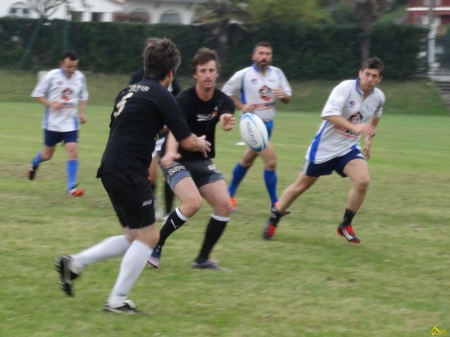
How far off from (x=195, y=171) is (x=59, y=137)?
4.51m

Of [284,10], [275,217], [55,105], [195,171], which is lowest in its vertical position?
[275,217]

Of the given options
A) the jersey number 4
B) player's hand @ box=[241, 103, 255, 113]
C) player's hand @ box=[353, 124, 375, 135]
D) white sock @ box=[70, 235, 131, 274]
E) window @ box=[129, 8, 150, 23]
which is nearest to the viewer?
the jersey number 4

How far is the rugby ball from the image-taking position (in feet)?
26.6

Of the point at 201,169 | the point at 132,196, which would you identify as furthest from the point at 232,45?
the point at 132,196

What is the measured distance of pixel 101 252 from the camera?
562 centimetres

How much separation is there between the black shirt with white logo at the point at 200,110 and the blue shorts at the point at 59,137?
13.7ft

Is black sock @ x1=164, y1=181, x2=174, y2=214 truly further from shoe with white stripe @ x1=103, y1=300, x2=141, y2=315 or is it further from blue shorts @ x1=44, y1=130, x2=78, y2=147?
shoe with white stripe @ x1=103, y1=300, x2=141, y2=315

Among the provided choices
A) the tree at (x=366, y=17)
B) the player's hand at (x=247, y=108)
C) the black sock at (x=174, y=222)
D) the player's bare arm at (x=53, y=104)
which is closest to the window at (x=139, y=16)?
the tree at (x=366, y=17)

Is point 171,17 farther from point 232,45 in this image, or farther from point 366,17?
point 366,17

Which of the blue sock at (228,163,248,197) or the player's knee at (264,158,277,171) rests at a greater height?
the player's knee at (264,158,277,171)


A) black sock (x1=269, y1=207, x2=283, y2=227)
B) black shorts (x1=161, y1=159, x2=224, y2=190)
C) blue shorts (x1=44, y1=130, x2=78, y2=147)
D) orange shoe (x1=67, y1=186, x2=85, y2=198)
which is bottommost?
orange shoe (x1=67, y1=186, x2=85, y2=198)

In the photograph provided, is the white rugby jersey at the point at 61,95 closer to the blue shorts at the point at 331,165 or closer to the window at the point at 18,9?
the blue shorts at the point at 331,165

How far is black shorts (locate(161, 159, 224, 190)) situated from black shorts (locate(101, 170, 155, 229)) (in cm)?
138

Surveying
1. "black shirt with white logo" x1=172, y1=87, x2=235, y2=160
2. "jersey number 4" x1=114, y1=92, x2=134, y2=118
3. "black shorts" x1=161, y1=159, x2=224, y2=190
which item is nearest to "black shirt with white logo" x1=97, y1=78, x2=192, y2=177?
"jersey number 4" x1=114, y1=92, x2=134, y2=118
